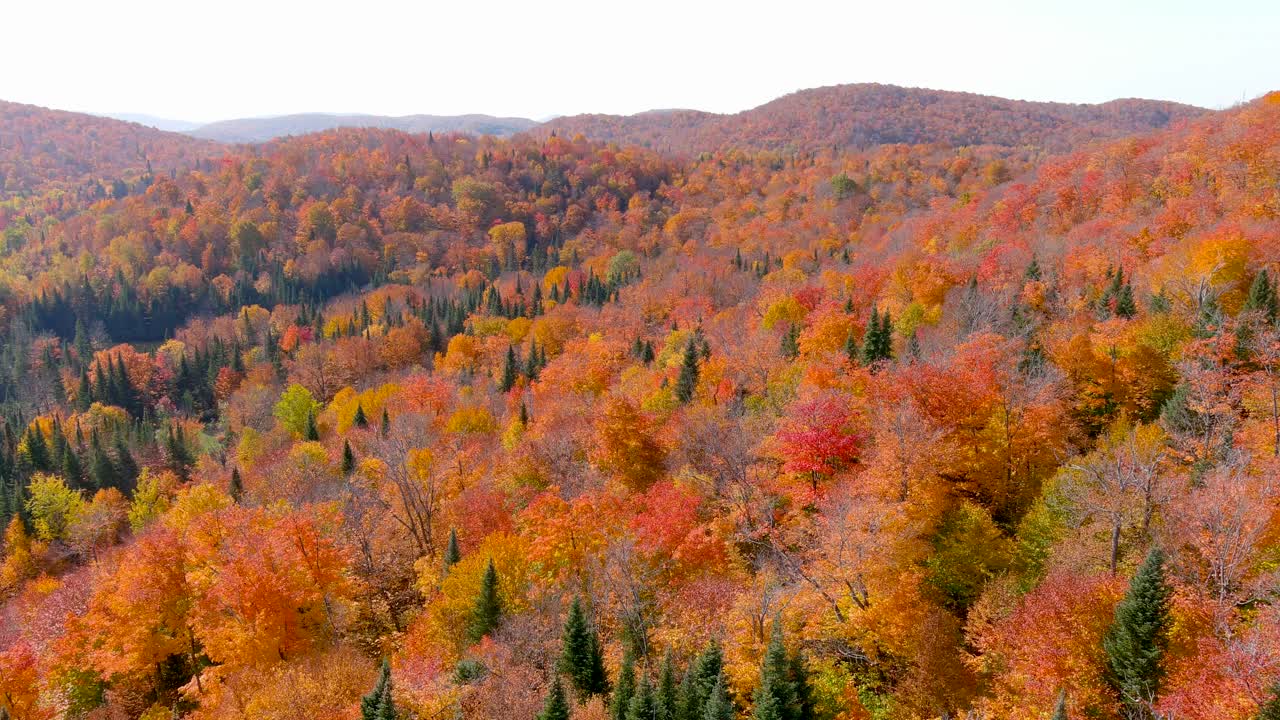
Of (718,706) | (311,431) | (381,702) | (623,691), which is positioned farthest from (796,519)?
(311,431)

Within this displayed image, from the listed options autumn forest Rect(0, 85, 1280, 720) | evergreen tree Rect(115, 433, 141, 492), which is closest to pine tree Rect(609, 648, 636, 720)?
autumn forest Rect(0, 85, 1280, 720)

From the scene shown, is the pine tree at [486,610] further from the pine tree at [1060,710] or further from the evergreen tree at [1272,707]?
the evergreen tree at [1272,707]

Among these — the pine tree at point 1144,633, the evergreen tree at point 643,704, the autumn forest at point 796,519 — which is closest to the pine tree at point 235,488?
the autumn forest at point 796,519

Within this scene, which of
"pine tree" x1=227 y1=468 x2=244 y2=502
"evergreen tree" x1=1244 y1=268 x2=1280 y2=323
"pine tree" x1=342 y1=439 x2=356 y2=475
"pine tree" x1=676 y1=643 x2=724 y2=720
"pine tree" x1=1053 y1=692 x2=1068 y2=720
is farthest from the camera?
"pine tree" x1=227 y1=468 x2=244 y2=502

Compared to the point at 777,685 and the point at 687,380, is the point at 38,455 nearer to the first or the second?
the point at 687,380

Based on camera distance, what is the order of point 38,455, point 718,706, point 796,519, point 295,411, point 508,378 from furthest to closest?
point 38,455
point 508,378
point 295,411
point 796,519
point 718,706

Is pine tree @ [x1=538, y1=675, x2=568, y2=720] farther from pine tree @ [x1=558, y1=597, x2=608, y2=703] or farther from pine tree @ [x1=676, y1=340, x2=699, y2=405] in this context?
pine tree @ [x1=676, y1=340, x2=699, y2=405]

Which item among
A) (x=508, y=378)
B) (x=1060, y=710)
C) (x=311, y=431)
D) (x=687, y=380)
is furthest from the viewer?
(x=508, y=378)
